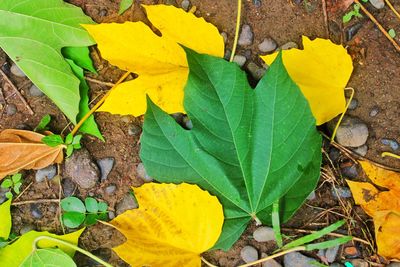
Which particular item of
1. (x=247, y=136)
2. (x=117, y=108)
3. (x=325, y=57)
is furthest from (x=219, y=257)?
(x=325, y=57)

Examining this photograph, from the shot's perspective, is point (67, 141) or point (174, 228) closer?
point (174, 228)

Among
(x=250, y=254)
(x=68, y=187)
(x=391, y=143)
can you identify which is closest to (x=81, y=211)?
(x=68, y=187)

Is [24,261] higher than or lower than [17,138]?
lower

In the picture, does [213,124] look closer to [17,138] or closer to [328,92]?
[328,92]

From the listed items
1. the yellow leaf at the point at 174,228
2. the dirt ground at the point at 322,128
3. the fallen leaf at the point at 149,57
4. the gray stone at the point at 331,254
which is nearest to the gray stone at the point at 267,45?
the dirt ground at the point at 322,128

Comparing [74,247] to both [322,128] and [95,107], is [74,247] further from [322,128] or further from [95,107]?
[322,128]

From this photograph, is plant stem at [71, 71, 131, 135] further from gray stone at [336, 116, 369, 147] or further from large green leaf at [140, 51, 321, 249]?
gray stone at [336, 116, 369, 147]
